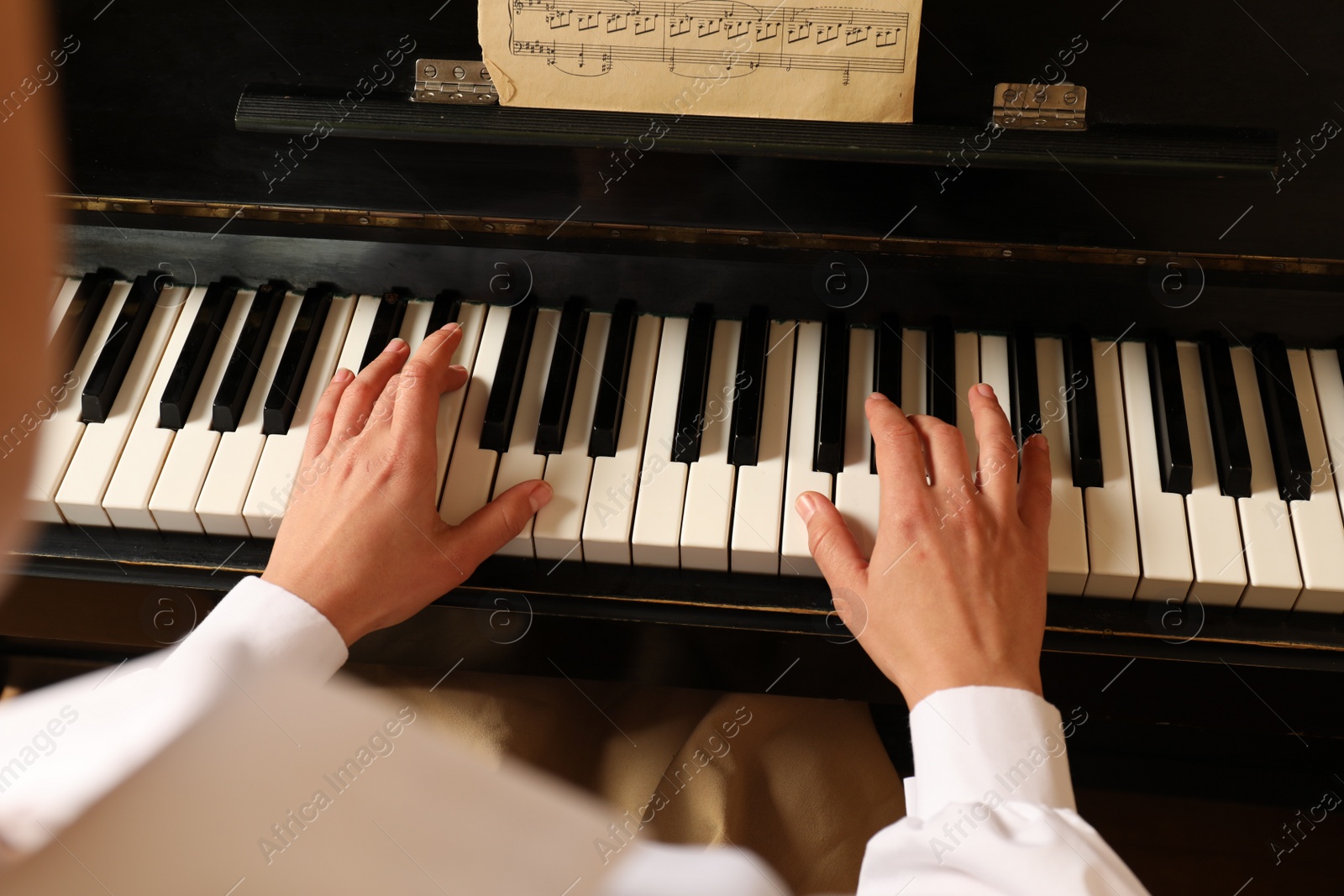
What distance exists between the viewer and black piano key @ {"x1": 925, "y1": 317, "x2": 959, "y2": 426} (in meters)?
1.33

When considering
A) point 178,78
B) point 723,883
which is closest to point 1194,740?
point 723,883

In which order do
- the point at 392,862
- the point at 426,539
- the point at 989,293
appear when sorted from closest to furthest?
the point at 392,862 → the point at 426,539 → the point at 989,293

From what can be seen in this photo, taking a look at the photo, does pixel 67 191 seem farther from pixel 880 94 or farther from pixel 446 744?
pixel 880 94

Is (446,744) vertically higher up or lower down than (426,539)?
lower down

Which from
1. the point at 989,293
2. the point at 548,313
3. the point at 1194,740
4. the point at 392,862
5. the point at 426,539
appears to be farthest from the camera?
the point at 1194,740

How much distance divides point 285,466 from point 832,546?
Answer: 78 centimetres

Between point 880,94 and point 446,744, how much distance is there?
1.14 m

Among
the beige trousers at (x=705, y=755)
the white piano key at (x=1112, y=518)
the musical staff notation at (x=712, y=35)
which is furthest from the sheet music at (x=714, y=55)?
the beige trousers at (x=705, y=755)

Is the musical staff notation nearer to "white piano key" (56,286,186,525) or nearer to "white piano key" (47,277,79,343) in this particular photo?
"white piano key" (56,286,186,525)

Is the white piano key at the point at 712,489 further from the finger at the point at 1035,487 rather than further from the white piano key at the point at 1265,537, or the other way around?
the white piano key at the point at 1265,537

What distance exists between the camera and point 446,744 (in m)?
1.46

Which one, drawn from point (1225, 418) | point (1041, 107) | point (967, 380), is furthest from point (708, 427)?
point (1225, 418)

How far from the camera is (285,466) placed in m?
1.32

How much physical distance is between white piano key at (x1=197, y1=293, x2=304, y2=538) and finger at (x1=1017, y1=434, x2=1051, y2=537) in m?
1.07
